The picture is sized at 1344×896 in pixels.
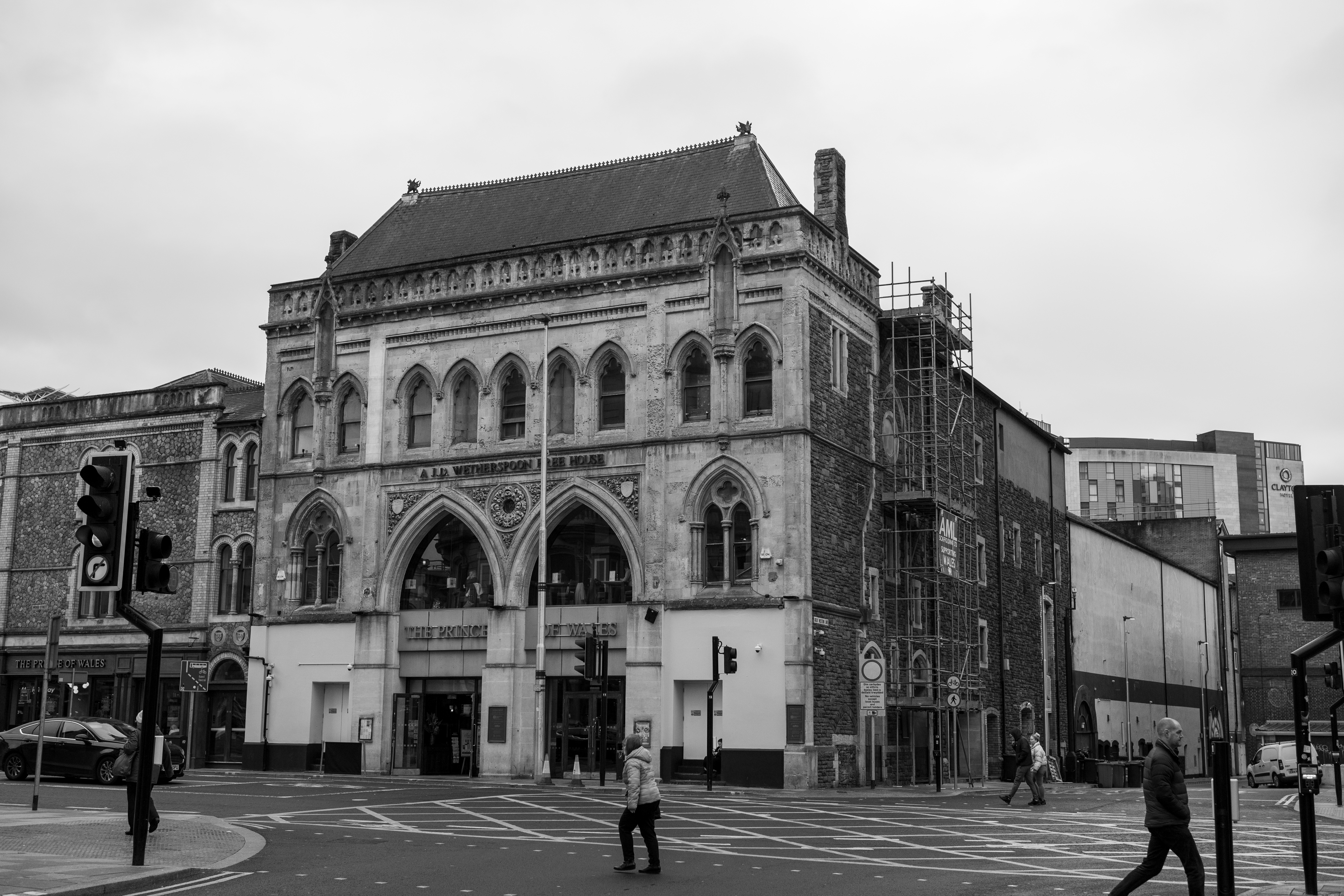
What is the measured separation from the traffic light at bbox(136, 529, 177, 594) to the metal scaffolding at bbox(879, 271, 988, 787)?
28715 mm

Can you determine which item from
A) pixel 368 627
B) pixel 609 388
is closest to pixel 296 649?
pixel 368 627

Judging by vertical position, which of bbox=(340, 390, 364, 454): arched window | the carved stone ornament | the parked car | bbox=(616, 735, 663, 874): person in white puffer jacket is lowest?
the parked car

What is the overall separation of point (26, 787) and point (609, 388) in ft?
58.9

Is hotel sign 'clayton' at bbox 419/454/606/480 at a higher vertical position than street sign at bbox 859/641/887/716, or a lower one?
higher

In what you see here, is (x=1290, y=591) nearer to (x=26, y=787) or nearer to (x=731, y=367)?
(x=731, y=367)

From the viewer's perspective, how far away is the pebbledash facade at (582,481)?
37.8 metres

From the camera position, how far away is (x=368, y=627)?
1660 inches

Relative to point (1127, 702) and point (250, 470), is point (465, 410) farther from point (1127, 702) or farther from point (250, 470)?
point (1127, 702)

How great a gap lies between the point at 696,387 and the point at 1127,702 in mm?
32850

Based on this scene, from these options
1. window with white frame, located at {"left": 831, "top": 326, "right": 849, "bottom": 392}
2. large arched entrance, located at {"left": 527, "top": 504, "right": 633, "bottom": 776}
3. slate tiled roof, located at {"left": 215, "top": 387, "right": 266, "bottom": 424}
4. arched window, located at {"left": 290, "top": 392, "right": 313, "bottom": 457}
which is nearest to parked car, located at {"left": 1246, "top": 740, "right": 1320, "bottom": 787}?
window with white frame, located at {"left": 831, "top": 326, "right": 849, "bottom": 392}

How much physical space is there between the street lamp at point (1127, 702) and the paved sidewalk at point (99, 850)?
4745 centimetres

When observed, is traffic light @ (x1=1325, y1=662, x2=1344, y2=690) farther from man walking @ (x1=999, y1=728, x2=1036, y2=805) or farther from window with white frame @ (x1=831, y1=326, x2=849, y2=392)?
window with white frame @ (x1=831, y1=326, x2=849, y2=392)

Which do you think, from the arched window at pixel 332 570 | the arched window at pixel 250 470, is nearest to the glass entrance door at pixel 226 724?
the arched window at pixel 332 570

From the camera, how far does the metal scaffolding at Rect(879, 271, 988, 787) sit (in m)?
42.6
